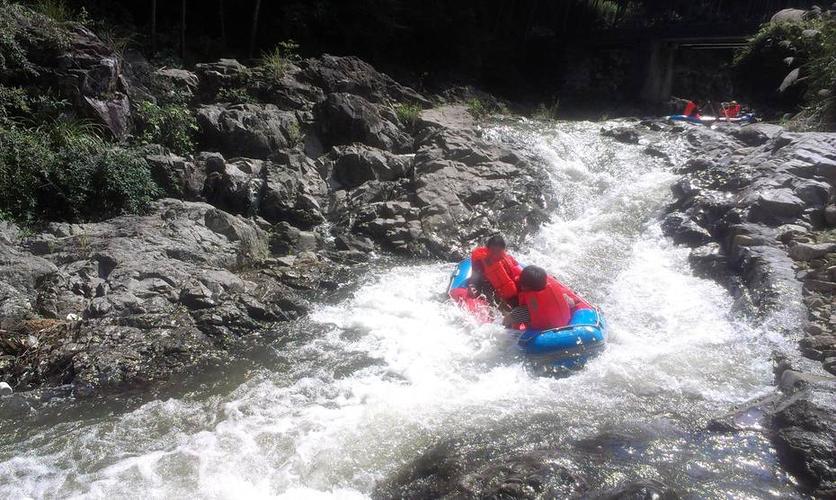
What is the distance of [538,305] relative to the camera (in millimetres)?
6023

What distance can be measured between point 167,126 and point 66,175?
2358mm

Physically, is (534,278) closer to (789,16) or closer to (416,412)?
(416,412)

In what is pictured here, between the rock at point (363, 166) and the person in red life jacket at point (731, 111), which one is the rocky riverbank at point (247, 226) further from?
the person in red life jacket at point (731, 111)

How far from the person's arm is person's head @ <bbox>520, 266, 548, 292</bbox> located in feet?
0.86

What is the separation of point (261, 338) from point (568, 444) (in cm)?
333

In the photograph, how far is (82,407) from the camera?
4.80 m

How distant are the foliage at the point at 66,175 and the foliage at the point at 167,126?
3.48ft

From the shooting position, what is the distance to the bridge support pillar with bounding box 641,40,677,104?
800 inches

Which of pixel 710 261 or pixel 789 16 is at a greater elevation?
pixel 789 16

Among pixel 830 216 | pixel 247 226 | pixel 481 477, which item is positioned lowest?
pixel 481 477

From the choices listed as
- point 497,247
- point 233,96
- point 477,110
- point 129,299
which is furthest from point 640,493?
point 477,110

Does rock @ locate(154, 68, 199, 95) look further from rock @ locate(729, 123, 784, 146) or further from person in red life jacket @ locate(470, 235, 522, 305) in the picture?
rock @ locate(729, 123, 784, 146)

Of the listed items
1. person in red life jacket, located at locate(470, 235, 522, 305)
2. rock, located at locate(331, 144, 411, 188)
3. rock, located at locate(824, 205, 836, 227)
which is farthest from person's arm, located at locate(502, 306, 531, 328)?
rock, located at locate(824, 205, 836, 227)

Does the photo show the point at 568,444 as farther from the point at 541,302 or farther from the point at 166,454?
the point at 166,454
